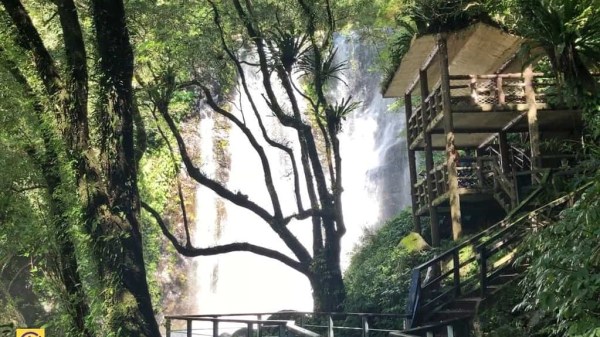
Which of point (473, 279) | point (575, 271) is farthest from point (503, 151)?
point (575, 271)

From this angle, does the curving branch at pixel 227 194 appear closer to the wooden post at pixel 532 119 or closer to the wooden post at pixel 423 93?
the wooden post at pixel 423 93

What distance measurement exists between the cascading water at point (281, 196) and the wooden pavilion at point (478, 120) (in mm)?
10081

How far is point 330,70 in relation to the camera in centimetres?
1526

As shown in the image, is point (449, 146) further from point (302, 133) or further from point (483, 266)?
point (483, 266)

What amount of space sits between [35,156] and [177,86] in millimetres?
6373

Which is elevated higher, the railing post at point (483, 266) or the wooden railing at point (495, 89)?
the wooden railing at point (495, 89)

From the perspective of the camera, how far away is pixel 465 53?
55.2 feet

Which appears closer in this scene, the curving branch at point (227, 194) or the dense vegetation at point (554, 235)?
the dense vegetation at point (554, 235)

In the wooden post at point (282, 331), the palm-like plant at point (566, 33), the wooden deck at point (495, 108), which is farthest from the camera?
the wooden deck at point (495, 108)

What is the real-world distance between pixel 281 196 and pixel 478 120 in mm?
16387

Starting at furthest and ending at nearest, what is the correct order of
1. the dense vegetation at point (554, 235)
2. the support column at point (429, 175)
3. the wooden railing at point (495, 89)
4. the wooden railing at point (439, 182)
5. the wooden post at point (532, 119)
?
the wooden railing at point (439, 182), the support column at point (429, 175), the wooden railing at point (495, 89), the wooden post at point (532, 119), the dense vegetation at point (554, 235)

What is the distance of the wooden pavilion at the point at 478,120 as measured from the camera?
1415 cm

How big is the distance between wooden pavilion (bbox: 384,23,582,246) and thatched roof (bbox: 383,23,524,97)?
2cm

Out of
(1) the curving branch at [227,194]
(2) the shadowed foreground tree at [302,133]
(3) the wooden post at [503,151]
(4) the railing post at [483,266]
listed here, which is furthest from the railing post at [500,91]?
(4) the railing post at [483,266]
